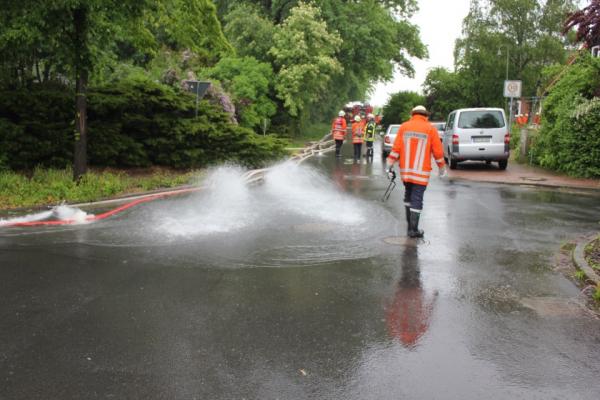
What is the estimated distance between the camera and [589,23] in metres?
16.8

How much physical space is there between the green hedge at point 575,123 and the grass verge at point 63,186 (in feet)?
35.0

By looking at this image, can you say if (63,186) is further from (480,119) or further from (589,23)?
(589,23)

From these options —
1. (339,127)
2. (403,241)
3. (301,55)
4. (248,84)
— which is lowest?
(403,241)

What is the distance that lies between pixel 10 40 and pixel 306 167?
10.3 metres

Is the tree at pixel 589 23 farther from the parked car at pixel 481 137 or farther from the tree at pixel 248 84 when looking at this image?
the tree at pixel 248 84

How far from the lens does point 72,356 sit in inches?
169

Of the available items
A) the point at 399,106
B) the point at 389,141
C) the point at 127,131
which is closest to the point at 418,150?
the point at 127,131

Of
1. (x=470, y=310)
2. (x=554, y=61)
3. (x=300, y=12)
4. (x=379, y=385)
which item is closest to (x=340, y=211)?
A: (x=470, y=310)

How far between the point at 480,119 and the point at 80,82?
12.4 m

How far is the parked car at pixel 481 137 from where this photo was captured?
18.7 m

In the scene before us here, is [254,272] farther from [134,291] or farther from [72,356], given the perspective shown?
[72,356]

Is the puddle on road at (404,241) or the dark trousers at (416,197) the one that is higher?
the dark trousers at (416,197)

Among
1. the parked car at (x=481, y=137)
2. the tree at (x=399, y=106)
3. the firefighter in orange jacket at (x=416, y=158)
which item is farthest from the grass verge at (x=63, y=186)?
the tree at (x=399, y=106)

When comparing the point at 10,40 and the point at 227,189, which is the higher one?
the point at 10,40
